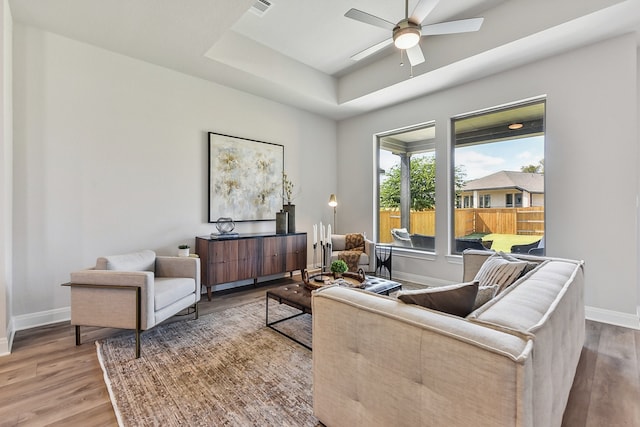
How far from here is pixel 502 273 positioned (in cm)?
222

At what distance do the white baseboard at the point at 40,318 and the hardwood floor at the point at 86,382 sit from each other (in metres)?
0.13

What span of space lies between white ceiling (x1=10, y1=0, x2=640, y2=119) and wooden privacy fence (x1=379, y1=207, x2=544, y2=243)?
1.86 metres

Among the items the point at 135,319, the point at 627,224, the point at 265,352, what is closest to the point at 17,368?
the point at 135,319

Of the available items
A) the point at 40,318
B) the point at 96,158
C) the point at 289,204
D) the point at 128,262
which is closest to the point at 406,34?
the point at 289,204

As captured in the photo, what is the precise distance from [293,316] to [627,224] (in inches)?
143

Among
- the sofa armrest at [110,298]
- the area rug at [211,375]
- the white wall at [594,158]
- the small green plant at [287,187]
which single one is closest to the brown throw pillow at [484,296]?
the area rug at [211,375]

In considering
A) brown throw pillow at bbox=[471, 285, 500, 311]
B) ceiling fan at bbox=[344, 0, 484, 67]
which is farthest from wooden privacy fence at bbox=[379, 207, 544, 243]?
brown throw pillow at bbox=[471, 285, 500, 311]

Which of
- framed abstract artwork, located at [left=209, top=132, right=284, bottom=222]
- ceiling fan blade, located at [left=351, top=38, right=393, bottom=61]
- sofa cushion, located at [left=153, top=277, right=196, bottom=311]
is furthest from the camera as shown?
framed abstract artwork, located at [left=209, top=132, right=284, bottom=222]

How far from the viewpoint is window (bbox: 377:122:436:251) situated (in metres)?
4.79

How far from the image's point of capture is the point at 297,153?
5.34m

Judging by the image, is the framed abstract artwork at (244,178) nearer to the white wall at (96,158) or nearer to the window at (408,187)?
the white wall at (96,158)

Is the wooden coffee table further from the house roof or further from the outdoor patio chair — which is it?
the house roof

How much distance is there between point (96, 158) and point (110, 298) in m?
1.78

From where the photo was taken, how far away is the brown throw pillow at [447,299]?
1.34 m
